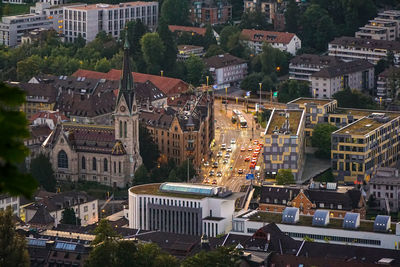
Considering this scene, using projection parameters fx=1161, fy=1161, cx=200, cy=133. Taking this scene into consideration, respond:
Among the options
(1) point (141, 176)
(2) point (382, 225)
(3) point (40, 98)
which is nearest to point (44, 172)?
(1) point (141, 176)

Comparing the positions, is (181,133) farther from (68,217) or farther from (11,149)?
(11,149)

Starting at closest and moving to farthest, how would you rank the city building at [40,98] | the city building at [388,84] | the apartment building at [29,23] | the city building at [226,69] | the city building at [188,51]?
1. the city building at [40,98]
2. the city building at [388,84]
3. the city building at [226,69]
4. the city building at [188,51]
5. the apartment building at [29,23]

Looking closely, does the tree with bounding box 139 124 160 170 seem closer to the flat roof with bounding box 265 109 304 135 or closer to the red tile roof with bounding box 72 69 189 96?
the flat roof with bounding box 265 109 304 135

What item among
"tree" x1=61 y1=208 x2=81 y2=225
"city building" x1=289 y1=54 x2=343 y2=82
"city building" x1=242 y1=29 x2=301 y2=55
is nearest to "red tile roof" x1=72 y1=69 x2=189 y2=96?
"city building" x1=289 y1=54 x2=343 y2=82

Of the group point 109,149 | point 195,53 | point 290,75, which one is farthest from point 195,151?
point 195,53

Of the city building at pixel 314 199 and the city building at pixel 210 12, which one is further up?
the city building at pixel 210 12

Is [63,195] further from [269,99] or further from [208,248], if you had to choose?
[269,99]

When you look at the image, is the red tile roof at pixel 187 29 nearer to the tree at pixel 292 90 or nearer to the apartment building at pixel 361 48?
the apartment building at pixel 361 48

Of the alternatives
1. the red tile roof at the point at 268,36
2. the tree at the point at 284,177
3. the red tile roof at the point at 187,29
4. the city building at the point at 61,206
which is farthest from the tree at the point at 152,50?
the city building at the point at 61,206
